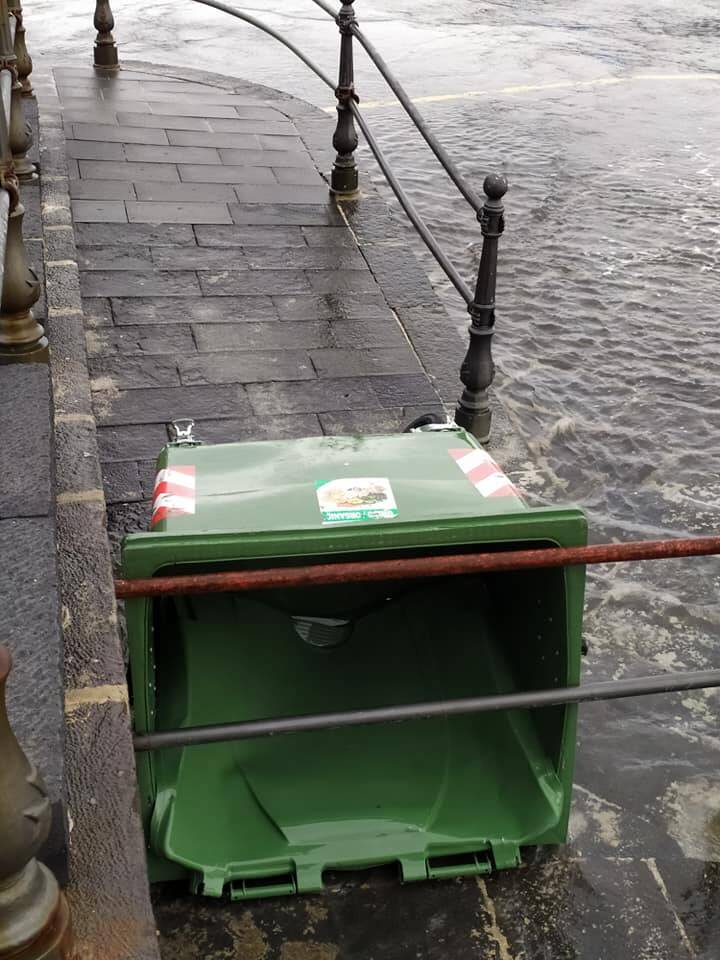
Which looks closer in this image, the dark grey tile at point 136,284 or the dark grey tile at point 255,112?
the dark grey tile at point 136,284

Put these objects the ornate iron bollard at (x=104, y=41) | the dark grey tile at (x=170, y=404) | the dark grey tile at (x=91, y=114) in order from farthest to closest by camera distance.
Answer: the ornate iron bollard at (x=104, y=41) < the dark grey tile at (x=91, y=114) < the dark grey tile at (x=170, y=404)

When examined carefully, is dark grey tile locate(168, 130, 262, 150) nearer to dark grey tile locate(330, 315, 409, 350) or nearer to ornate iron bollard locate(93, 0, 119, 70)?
ornate iron bollard locate(93, 0, 119, 70)

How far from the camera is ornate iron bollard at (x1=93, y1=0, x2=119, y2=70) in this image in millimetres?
9961

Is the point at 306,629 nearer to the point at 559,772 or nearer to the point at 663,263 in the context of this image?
the point at 559,772

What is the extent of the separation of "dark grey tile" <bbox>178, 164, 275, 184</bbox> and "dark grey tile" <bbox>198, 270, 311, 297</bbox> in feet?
5.27

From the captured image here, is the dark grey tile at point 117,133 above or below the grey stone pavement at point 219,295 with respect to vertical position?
above

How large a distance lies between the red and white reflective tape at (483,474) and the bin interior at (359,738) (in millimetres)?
250

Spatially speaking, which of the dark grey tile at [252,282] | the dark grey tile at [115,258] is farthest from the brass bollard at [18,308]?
the dark grey tile at [115,258]

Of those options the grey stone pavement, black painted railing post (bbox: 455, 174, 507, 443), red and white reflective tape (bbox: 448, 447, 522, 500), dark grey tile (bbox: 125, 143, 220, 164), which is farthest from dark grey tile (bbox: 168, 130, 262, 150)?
red and white reflective tape (bbox: 448, 447, 522, 500)

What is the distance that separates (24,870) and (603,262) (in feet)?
22.4

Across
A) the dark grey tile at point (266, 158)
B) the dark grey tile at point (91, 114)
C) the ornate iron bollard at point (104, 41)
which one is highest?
the ornate iron bollard at point (104, 41)

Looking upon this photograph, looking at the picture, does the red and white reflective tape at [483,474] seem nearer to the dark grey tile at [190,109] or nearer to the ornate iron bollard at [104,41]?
the dark grey tile at [190,109]

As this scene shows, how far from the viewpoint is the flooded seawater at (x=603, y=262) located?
3.98 metres

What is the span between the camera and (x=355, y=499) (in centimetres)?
296
